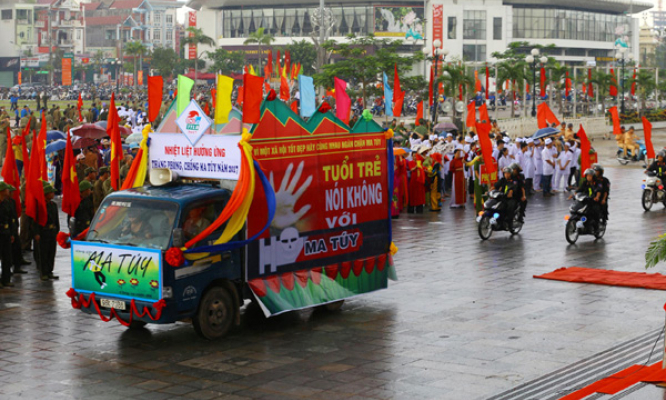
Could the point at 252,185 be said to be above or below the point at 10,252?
above

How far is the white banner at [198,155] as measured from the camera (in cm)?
1155

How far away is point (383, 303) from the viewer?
531 inches

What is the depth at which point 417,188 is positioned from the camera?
23.5m

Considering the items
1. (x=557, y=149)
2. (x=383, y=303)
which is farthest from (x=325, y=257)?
(x=557, y=149)

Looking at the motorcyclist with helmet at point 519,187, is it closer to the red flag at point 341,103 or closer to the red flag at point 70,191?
the red flag at point 341,103

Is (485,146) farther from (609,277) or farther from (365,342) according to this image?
(365,342)

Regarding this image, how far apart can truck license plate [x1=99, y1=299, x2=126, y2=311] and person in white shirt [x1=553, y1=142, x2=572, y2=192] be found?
18.7 metres

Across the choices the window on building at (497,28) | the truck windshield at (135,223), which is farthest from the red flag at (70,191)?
the window on building at (497,28)

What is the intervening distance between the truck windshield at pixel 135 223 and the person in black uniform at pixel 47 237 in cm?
343

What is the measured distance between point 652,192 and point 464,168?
4676 mm

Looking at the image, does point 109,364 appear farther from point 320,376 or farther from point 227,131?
point 227,131

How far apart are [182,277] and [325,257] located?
231cm

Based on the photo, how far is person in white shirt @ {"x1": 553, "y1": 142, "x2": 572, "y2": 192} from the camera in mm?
27636

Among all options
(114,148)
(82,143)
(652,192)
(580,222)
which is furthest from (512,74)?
(114,148)
